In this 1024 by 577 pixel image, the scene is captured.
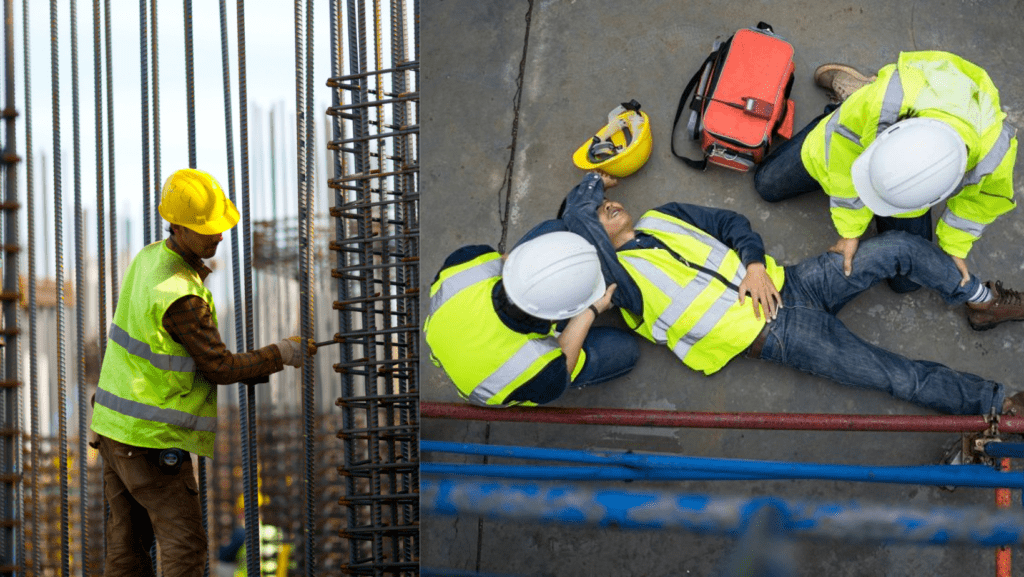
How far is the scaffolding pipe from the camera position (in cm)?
119

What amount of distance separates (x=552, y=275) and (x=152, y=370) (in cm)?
145

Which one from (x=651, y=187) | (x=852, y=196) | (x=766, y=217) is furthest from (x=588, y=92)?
(x=852, y=196)

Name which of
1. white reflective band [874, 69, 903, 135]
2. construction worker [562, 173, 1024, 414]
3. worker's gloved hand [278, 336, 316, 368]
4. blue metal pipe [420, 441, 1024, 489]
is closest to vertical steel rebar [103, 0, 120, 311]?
worker's gloved hand [278, 336, 316, 368]

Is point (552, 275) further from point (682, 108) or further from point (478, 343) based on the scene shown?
point (682, 108)

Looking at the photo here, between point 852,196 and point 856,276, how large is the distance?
0.36 m

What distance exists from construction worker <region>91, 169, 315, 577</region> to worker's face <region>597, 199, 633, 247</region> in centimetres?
144

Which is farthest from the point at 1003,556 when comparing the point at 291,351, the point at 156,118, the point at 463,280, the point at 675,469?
the point at 156,118

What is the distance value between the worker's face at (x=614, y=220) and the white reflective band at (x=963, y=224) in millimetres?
1372

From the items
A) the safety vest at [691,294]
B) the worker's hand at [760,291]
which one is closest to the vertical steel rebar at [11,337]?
the safety vest at [691,294]

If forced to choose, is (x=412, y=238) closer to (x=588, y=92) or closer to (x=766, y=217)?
(x=588, y=92)

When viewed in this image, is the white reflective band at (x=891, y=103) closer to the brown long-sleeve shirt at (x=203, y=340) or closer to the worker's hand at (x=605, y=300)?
the worker's hand at (x=605, y=300)

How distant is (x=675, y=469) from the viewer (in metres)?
3.21

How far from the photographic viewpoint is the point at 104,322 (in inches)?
138

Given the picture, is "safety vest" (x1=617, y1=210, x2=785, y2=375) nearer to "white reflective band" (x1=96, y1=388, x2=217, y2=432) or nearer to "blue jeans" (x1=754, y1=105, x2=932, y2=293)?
"blue jeans" (x1=754, y1=105, x2=932, y2=293)
